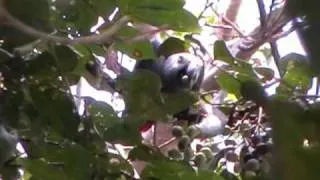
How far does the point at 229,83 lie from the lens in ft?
2.92

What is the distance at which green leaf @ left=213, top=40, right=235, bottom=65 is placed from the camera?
2.71 ft

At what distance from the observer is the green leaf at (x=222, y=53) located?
827 mm

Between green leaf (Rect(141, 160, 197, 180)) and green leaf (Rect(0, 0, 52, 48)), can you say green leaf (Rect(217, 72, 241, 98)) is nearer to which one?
green leaf (Rect(141, 160, 197, 180))

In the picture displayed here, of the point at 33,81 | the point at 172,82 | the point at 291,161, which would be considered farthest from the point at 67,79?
the point at 291,161

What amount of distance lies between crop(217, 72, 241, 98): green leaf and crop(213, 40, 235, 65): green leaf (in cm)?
4

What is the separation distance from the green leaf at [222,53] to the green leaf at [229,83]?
4cm

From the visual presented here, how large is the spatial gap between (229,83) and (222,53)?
0.22 ft

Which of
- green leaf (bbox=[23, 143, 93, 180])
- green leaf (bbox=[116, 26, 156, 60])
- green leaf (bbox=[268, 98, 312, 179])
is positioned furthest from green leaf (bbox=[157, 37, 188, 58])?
green leaf (bbox=[268, 98, 312, 179])

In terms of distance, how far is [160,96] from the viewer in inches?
34.3

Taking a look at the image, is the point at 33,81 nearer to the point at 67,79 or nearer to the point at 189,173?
the point at 67,79

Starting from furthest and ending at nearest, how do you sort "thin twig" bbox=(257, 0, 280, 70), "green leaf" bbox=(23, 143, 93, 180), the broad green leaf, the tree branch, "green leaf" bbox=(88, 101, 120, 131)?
"green leaf" bbox=(88, 101, 120, 131) → "green leaf" bbox=(23, 143, 93, 180) → "thin twig" bbox=(257, 0, 280, 70) → the tree branch → the broad green leaf

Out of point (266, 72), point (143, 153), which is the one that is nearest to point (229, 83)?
point (266, 72)

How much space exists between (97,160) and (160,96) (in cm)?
14

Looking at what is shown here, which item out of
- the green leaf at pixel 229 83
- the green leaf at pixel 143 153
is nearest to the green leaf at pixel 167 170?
the green leaf at pixel 143 153
